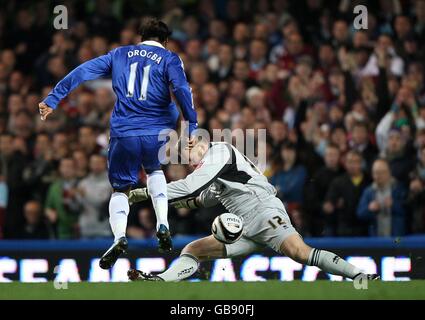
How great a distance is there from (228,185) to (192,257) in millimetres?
770

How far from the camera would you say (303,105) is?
52.7 feet

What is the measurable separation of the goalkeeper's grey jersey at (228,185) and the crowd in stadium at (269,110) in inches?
134

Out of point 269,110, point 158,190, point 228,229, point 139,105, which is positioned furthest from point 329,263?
point 269,110

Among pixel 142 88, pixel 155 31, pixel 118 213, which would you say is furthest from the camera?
pixel 155 31

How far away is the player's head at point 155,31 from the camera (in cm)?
1108

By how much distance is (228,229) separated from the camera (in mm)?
10703

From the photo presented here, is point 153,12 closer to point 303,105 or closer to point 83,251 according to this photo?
point 303,105

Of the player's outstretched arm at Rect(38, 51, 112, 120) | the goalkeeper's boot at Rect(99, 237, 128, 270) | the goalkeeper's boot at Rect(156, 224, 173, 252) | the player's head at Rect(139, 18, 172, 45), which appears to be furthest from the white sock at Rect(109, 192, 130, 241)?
the player's head at Rect(139, 18, 172, 45)

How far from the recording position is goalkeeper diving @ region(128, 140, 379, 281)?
35.6 feet

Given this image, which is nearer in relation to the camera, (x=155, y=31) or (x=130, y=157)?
(x=130, y=157)

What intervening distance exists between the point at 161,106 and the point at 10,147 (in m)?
6.27

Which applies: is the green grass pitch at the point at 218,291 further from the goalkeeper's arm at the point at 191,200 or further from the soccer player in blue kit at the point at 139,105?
the goalkeeper's arm at the point at 191,200

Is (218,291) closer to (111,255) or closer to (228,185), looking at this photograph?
(111,255)

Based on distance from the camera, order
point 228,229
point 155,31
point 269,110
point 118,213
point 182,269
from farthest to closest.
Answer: point 269,110, point 182,269, point 155,31, point 118,213, point 228,229
